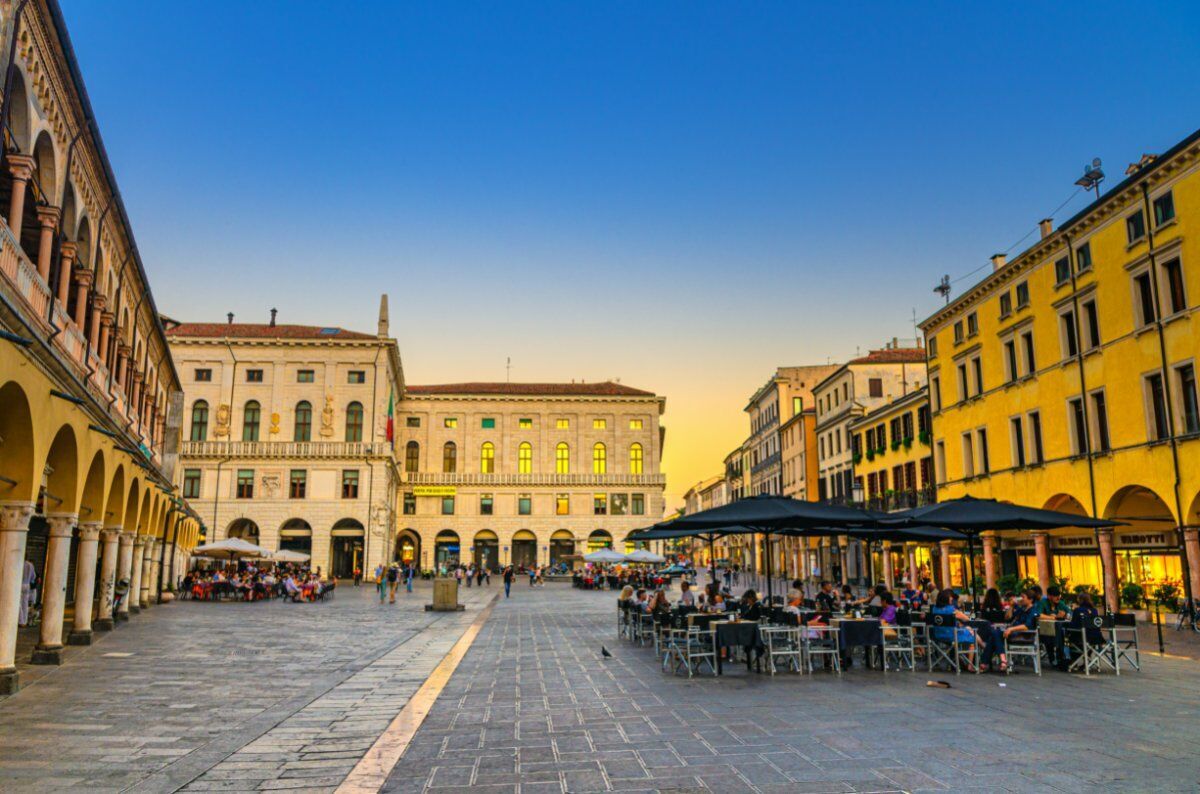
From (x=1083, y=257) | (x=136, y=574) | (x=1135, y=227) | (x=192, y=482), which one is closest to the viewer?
(x=1135, y=227)

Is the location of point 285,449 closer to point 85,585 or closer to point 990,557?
point 85,585

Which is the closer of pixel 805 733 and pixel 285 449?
pixel 805 733

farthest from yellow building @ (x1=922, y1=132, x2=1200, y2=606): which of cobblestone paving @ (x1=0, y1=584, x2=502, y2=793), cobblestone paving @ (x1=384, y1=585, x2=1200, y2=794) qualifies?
cobblestone paving @ (x1=0, y1=584, x2=502, y2=793)

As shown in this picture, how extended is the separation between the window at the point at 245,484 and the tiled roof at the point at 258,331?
9295 mm

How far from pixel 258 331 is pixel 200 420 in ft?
24.8

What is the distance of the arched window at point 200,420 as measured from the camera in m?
56.7

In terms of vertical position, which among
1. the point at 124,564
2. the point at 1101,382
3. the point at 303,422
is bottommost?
the point at 124,564

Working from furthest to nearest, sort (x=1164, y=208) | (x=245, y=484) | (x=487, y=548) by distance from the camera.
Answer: (x=487, y=548) → (x=245, y=484) → (x=1164, y=208)

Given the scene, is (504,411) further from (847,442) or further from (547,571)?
(847,442)

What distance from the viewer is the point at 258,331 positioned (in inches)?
2359

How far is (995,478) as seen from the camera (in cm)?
3092

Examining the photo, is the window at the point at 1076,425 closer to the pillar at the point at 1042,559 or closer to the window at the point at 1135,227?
the pillar at the point at 1042,559

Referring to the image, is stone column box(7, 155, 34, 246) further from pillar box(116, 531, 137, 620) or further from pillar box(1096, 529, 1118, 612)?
pillar box(1096, 529, 1118, 612)

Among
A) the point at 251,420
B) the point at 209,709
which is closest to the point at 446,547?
the point at 251,420
